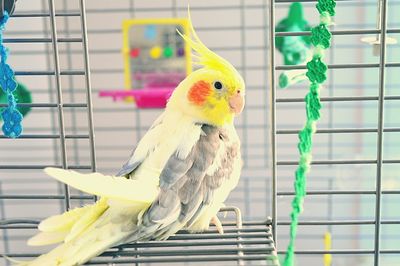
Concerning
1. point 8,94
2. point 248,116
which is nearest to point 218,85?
point 8,94

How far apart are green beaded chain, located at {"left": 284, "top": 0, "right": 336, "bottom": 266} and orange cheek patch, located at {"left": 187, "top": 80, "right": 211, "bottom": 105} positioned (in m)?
0.14

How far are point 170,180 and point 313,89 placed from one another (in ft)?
0.63

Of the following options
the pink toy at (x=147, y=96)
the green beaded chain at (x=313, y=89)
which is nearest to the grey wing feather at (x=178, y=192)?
the green beaded chain at (x=313, y=89)

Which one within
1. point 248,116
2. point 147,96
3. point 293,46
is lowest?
point 248,116

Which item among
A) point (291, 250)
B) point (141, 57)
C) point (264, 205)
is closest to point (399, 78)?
point (264, 205)

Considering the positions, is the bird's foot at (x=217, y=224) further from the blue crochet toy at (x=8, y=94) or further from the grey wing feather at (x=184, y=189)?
the blue crochet toy at (x=8, y=94)

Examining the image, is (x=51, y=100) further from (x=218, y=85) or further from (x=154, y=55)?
(x=218, y=85)

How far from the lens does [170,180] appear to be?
662 mm

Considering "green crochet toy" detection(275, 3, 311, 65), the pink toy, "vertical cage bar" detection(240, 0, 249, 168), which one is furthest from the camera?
"vertical cage bar" detection(240, 0, 249, 168)

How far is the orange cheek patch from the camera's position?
0.74 m

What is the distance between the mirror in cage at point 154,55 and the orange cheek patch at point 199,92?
681 mm

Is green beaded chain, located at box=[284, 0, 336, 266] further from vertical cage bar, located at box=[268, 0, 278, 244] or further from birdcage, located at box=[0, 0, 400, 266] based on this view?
birdcage, located at box=[0, 0, 400, 266]

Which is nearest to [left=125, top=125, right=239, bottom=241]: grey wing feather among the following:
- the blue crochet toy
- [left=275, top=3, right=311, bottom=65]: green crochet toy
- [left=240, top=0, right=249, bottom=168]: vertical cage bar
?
the blue crochet toy

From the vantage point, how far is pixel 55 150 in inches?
65.7
